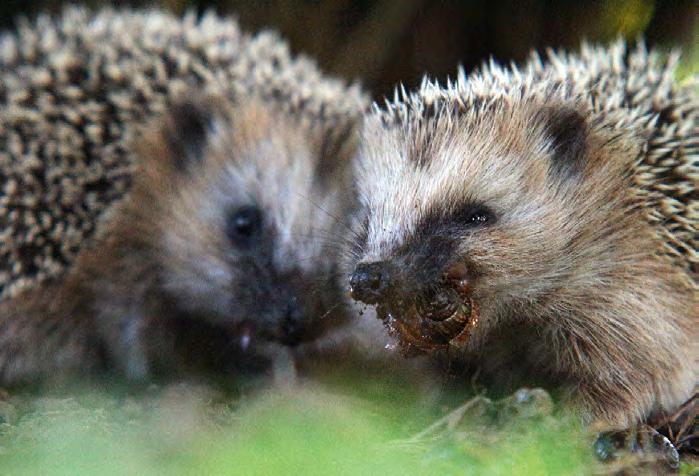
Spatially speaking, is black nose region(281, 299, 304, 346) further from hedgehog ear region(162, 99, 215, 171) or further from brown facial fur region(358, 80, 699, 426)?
hedgehog ear region(162, 99, 215, 171)

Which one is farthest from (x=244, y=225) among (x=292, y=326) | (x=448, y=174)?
(x=448, y=174)

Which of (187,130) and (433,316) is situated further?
(187,130)

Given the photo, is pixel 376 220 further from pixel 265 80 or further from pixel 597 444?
pixel 265 80

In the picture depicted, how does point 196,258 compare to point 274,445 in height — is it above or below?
above

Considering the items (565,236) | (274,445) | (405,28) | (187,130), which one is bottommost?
(274,445)

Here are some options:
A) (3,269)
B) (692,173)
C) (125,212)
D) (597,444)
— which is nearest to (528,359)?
(597,444)

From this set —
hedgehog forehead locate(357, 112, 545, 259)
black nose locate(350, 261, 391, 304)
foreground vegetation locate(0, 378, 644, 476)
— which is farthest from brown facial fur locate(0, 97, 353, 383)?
black nose locate(350, 261, 391, 304)

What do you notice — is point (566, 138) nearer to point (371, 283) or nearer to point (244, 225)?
point (371, 283)
